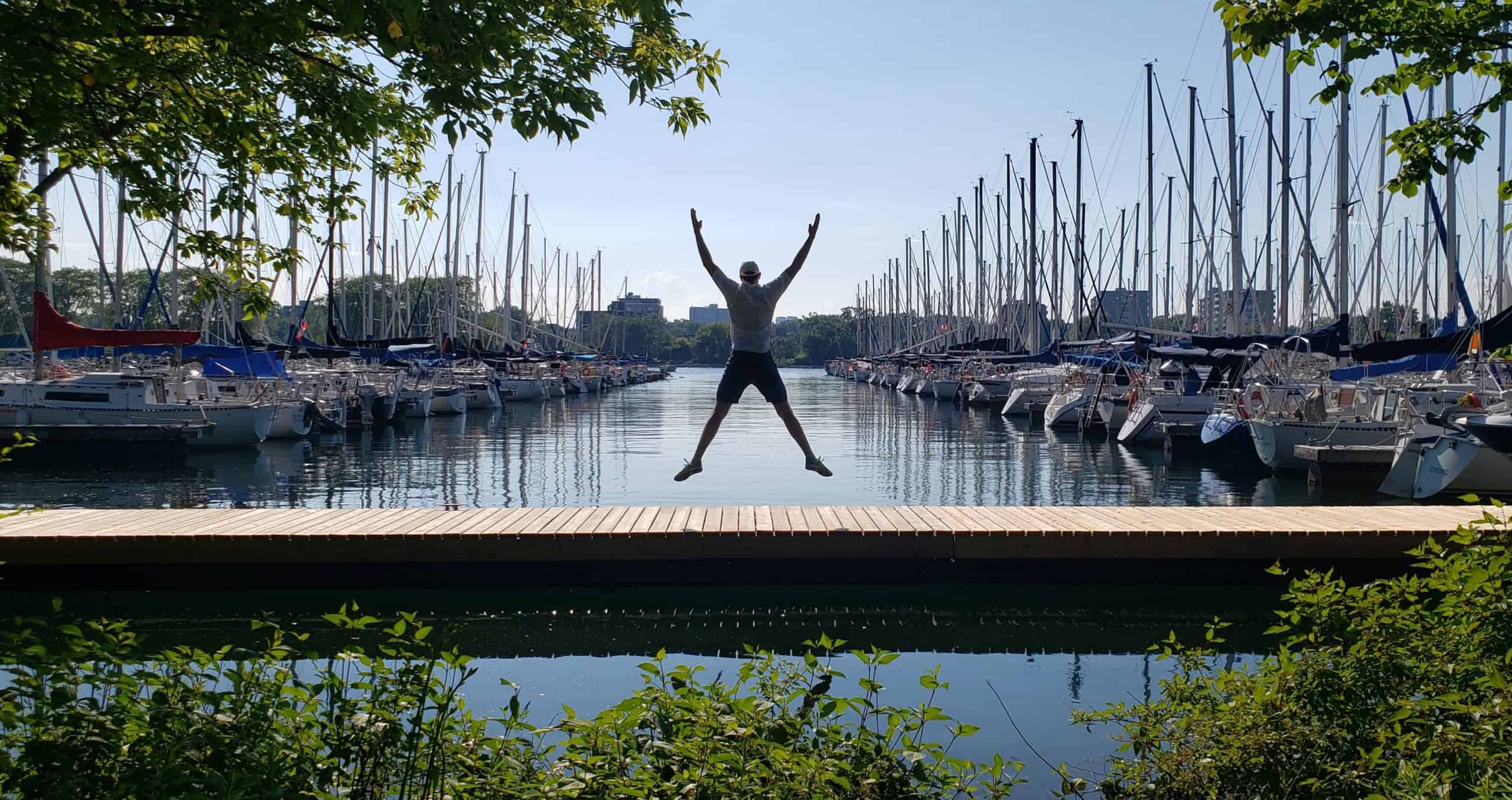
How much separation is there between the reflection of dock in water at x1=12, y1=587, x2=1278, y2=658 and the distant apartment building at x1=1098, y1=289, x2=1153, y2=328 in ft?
139

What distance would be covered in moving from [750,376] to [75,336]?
2460 cm

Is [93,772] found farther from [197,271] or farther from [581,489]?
[581,489]

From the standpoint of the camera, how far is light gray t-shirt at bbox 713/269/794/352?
380 inches

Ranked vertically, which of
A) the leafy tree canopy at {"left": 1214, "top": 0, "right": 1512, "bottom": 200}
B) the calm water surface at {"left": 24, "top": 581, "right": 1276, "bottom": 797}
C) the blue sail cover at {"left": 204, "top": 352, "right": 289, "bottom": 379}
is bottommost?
the calm water surface at {"left": 24, "top": 581, "right": 1276, "bottom": 797}

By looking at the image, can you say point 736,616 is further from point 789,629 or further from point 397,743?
point 397,743

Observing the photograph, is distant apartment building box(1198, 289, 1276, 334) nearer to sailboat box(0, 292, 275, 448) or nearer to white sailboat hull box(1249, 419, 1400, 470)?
white sailboat hull box(1249, 419, 1400, 470)

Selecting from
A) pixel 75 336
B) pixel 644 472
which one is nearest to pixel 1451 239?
pixel 644 472

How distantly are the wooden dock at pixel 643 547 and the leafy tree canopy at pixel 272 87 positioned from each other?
413 cm

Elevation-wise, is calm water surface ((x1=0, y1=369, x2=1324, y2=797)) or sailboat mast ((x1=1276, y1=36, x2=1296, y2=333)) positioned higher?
sailboat mast ((x1=1276, y1=36, x2=1296, y2=333))

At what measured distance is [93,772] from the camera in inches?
197

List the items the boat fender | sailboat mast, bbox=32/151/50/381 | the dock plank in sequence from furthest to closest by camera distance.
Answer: the boat fender → the dock plank → sailboat mast, bbox=32/151/50/381

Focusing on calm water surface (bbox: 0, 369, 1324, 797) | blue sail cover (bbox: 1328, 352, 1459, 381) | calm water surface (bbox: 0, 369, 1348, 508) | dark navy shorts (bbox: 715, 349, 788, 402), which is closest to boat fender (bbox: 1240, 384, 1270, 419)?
calm water surface (bbox: 0, 369, 1348, 508)

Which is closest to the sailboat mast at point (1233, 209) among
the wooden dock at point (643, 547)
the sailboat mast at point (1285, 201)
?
the sailboat mast at point (1285, 201)

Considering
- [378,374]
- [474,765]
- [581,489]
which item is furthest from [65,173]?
[378,374]
